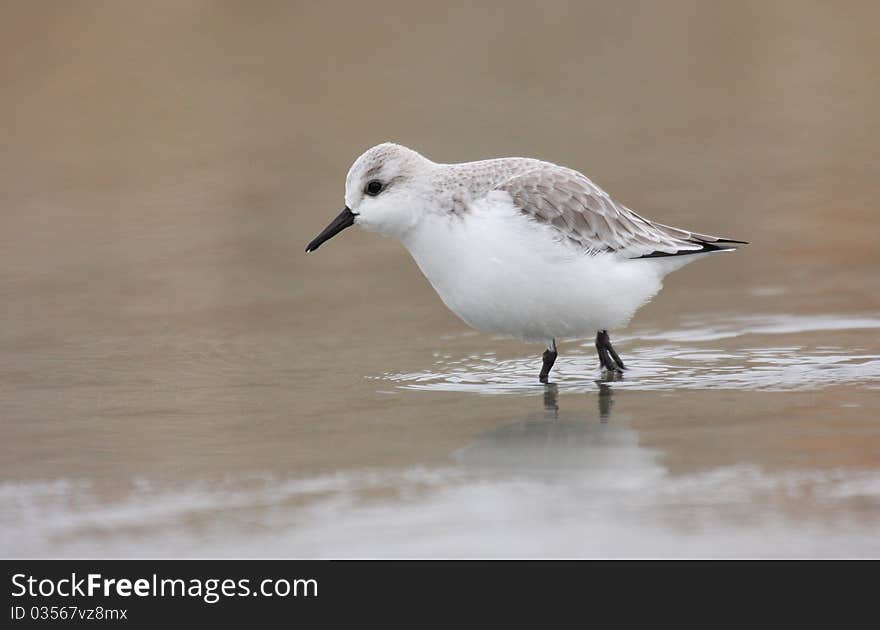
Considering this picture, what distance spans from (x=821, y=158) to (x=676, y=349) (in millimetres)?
5377

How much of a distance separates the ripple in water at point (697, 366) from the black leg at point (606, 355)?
0.07m

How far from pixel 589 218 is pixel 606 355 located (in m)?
0.71

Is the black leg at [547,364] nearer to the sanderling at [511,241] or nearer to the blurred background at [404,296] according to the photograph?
the sanderling at [511,241]

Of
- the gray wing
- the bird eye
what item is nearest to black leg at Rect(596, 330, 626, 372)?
the gray wing

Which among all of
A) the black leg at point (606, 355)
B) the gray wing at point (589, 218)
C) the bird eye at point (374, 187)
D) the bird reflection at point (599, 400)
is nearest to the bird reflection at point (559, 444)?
the bird reflection at point (599, 400)

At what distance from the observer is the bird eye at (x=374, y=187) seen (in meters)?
7.17

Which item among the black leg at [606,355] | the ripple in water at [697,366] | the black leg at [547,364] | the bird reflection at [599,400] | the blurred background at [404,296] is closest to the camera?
the blurred background at [404,296]

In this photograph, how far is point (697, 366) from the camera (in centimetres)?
746

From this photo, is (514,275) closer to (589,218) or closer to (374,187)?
(589,218)

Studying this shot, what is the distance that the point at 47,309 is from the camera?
30.0ft

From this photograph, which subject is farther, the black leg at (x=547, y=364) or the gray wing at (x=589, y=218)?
the black leg at (x=547, y=364)

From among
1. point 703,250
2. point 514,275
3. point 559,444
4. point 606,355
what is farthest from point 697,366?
point 559,444

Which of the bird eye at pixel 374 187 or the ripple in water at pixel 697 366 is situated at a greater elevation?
the bird eye at pixel 374 187
